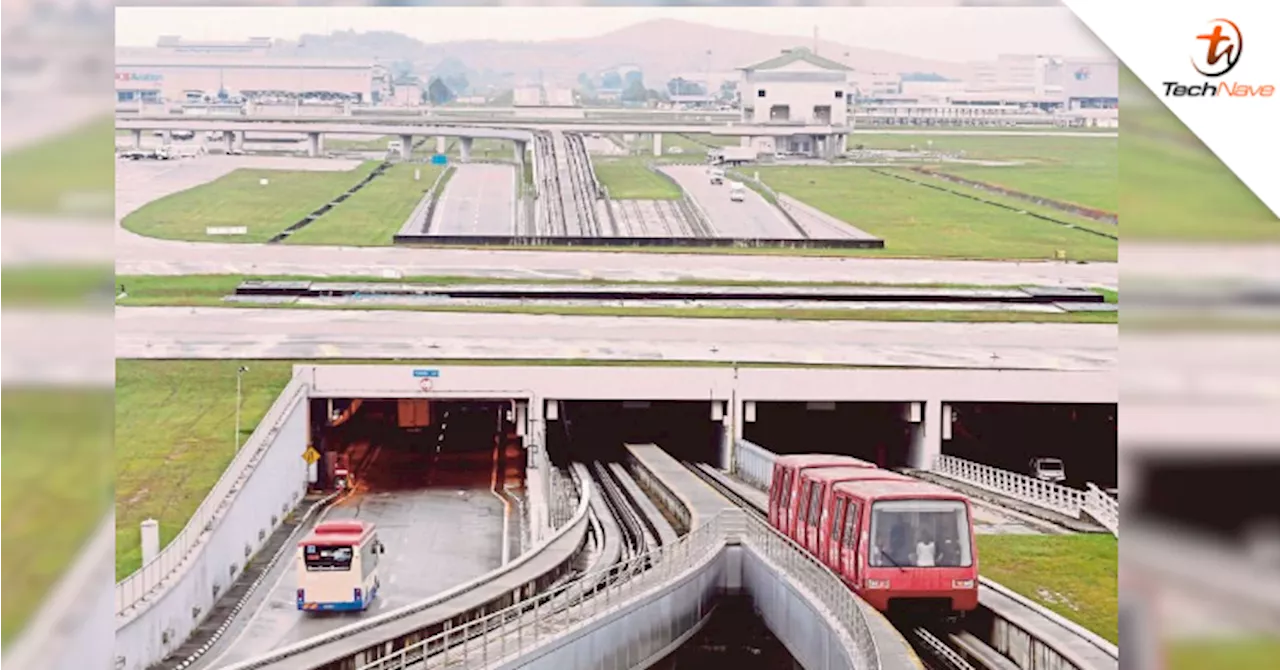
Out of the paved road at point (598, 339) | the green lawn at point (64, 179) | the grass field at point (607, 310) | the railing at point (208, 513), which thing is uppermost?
the green lawn at point (64, 179)

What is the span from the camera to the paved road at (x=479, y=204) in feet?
59.6

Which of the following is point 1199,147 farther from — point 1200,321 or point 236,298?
point 236,298

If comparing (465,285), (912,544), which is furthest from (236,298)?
(912,544)

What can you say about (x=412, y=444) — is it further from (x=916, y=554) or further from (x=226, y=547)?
(x=916, y=554)

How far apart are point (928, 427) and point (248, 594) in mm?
6855

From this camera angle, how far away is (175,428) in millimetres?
15422

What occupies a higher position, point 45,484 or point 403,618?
point 45,484

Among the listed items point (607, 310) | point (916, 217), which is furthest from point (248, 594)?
point (916, 217)

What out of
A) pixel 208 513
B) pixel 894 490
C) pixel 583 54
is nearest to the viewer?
pixel 894 490

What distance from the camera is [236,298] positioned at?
59.5 ft

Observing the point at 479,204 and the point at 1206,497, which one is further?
the point at 479,204

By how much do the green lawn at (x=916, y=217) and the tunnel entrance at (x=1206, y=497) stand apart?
38.7 feet

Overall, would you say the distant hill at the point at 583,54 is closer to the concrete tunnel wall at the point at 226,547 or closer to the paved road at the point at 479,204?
the paved road at the point at 479,204

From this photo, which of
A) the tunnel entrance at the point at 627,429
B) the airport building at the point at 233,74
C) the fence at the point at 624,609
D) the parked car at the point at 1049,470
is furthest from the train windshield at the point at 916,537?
the tunnel entrance at the point at 627,429
